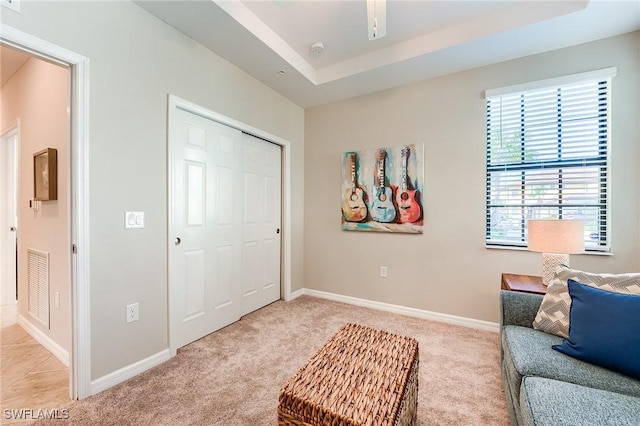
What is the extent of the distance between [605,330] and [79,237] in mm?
2838

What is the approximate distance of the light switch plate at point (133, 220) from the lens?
1860 mm

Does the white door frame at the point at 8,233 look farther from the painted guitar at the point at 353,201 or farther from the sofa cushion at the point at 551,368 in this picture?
the sofa cushion at the point at 551,368

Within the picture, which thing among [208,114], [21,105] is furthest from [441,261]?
[21,105]

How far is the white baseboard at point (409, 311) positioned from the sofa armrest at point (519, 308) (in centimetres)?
107

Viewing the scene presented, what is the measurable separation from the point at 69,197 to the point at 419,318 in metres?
3.22

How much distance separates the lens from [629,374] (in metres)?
1.13

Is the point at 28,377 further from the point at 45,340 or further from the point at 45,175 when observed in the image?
the point at 45,175

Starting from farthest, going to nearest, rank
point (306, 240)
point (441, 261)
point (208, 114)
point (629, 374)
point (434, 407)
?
point (306, 240) → point (441, 261) → point (208, 114) → point (434, 407) → point (629, 374)

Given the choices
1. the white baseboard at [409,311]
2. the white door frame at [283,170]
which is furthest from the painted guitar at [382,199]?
the white door frame at [283,170]

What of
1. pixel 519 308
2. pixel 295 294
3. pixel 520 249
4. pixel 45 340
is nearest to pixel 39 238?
pixel 45 340

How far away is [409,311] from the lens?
3.02 m

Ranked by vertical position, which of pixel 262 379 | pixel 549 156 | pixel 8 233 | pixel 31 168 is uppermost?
pixel 549 156

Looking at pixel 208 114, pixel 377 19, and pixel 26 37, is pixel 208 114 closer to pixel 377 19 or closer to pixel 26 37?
pixel 26 37

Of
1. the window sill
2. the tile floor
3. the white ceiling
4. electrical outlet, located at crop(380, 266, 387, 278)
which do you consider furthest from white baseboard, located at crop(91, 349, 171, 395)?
the window sill
